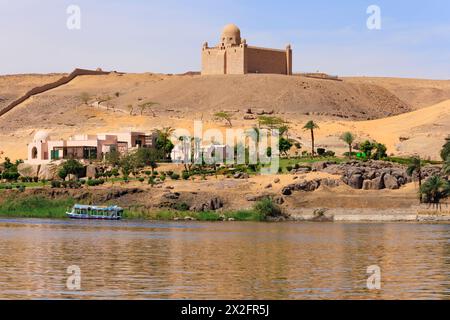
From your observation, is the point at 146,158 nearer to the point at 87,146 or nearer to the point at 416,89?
the point at 87,146

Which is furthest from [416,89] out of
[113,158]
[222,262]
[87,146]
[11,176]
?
[222,262]

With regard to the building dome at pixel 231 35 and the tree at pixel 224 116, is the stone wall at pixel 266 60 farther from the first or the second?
the tree at pixel 224 116

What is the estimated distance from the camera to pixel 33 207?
70.9 metres

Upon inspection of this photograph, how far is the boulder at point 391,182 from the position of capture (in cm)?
6981

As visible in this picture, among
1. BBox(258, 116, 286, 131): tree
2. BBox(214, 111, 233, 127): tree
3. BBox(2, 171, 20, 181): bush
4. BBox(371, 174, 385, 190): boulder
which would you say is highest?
BBox(214, 111, 233, 127): tree

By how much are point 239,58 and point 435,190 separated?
240 feet

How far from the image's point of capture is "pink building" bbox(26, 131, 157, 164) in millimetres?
87188

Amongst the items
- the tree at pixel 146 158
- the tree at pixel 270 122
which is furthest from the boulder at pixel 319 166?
the tree at pixel 270 122

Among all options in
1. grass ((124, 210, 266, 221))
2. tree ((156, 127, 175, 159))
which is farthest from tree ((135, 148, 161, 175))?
grass ((124, 210, 266, 221))

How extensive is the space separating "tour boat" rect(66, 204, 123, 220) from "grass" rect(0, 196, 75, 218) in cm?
201

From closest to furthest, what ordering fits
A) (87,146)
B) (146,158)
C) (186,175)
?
(186,175)
(146,158)
(87,146)

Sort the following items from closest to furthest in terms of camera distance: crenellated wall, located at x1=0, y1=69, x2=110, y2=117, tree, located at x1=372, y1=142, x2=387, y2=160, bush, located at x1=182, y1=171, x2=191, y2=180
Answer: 1. bush, located at x1=182, y1=171, x2=191, y2=180
2. tree, located at x1=372, y1=142, x2=387, y2=160
3. crenellated wall, located at x1=0, y1=69, x2=110, y2=117

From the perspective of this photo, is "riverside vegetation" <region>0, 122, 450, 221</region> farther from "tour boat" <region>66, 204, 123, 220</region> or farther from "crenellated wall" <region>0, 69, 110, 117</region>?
"crenellated wall" <region>0, 69, 110, 117</region>

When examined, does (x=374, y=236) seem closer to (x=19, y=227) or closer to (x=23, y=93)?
(x=19, y=227)
